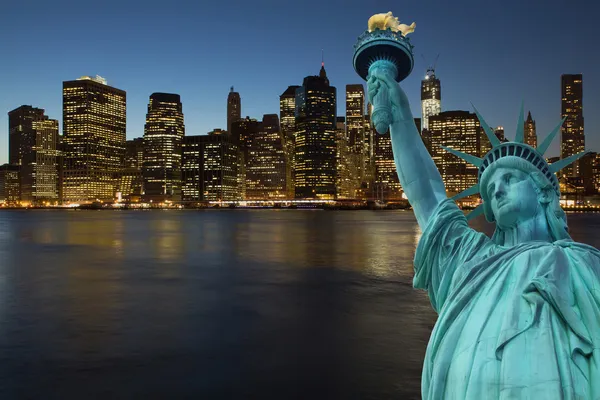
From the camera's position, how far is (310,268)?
24.8m

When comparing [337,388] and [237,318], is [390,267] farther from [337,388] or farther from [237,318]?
[337,388]

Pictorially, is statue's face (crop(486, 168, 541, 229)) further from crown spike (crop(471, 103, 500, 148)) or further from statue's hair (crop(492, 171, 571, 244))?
crown spike (crop(471, 103, 500, 148))

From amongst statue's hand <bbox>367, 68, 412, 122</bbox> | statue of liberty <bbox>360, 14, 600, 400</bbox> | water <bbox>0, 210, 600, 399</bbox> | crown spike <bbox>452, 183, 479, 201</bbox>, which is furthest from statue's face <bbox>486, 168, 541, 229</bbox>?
water <bbox>0, 210, 600, 399</bbox>

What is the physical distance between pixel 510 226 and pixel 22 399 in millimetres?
8341

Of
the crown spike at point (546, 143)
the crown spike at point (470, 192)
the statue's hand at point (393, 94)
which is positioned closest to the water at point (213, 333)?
the crown spike at point (470, 192)

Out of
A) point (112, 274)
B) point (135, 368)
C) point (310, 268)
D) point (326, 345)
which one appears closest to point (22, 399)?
point (135, 368)

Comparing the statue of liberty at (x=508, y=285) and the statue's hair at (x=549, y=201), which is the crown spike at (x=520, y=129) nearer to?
the statue of liberty at (x=508, y=285)

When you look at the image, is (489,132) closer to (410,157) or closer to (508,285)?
(410,157)

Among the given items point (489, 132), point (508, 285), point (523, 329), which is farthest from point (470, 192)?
point (523, 329)

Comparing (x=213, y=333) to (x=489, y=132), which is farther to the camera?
(x=213, y=333)

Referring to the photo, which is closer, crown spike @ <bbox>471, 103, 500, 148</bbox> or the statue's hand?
crown spike @ <bbox>471, 103, 500, 148</bbox>

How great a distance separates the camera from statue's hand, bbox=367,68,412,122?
3158 mm

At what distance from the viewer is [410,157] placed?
3.07m

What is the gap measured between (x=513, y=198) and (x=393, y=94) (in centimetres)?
103
